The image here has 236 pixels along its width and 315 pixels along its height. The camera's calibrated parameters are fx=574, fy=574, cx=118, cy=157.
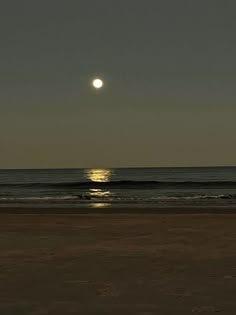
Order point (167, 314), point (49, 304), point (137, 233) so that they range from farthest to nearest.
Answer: point (137, 233)
point (49, 304)
point (167, 314)

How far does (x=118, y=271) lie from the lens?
791cm

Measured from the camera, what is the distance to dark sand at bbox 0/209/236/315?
5941 millimetres

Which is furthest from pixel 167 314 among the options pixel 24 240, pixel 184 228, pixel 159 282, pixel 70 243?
pixel 184 228

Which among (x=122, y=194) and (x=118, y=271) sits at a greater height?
(x=122, y=194)

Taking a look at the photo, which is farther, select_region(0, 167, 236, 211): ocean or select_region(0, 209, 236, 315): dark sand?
select_region(0, 167, 236, 211): ocean

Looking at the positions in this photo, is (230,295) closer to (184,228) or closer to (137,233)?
(137,233)

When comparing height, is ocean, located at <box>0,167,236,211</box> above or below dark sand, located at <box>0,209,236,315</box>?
above

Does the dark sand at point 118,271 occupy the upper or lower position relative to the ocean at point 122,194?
lower

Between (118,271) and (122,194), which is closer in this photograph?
(118,271)

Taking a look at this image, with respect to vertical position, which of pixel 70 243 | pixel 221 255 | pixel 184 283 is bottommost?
pixel 184 283

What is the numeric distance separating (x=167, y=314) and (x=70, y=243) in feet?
18.9

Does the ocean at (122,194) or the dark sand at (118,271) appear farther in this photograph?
the ocean at (122,194)

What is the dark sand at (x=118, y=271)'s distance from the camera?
19.5 ft

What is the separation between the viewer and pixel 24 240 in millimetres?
11555
